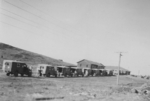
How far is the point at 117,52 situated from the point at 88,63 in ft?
118

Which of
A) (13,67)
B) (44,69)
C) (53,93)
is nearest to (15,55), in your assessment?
(44,69)

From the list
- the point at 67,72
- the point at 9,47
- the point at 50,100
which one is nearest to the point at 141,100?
the point at 50,100

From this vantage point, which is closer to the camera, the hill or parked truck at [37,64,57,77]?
parked truck at [37,64,57,77]

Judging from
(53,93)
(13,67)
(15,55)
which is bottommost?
(53,93)

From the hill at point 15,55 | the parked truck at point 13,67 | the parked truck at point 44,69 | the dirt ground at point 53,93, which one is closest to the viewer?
the dirt ground at point 53,93

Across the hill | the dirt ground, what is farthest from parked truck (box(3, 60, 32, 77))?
the hill

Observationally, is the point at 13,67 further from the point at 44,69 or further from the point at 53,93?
the point at 53,93

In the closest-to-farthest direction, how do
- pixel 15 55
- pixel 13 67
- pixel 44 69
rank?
pixel 13 67 < pixel 44 69 < pixel 15 55

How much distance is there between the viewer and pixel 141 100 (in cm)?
1380

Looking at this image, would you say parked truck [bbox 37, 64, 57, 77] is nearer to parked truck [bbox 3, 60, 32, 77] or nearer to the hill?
parked truck [bbox 3, 60, 32, 77]

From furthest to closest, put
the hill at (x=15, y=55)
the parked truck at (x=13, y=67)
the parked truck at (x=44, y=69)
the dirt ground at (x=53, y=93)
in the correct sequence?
1. the hill at (x=15, y=55)
2. the parked truck at (x=44, y=69)
3. the parked truck at (x=13, y=67)
4. the dirt ground at (x=53, y=93)

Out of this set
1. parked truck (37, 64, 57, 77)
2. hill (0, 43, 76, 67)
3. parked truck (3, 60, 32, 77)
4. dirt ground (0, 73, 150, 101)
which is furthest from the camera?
hill (0, 43, 76, 67)

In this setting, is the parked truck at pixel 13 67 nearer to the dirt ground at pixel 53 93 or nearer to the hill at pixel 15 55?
the dirt ground at pixel 53 93

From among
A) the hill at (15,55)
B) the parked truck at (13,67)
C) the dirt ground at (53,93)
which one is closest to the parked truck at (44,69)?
the parked truck at (13,67)
